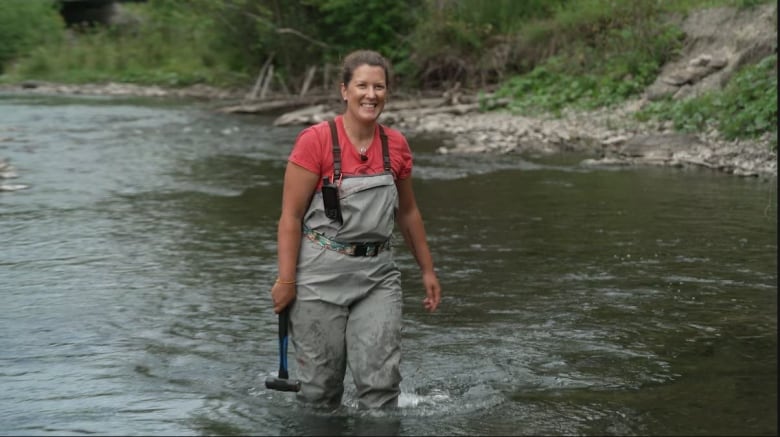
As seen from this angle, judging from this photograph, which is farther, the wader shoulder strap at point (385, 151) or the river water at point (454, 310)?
the river water at point (454, 310)

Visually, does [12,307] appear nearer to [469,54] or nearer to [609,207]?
[609,207]

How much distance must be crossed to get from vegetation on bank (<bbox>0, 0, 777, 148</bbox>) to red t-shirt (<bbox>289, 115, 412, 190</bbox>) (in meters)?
12.5

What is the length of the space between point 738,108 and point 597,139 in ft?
9.09

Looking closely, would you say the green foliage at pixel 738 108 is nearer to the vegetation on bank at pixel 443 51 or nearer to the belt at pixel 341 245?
the vegetation on bank at pixel 443 51

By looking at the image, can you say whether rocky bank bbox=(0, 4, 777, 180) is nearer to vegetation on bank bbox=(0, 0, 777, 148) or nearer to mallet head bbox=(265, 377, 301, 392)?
vegetation on bank bbox=(0, 0, 777, 148)

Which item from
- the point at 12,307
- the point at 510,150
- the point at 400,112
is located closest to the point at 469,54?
the point at 400,112

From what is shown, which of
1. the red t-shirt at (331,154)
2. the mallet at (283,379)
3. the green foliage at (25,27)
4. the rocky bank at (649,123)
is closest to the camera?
the red t-shirt at (331,154)

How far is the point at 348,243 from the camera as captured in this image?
500 centimetres

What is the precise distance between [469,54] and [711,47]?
9621mm

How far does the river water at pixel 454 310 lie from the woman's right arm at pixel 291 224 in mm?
691

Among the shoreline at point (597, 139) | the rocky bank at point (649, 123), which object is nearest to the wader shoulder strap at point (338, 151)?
the shoreline at point (597, 139)

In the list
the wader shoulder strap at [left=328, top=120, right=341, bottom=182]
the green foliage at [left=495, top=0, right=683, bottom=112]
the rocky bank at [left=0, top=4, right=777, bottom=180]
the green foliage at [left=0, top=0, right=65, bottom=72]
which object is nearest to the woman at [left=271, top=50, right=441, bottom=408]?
the wader shoulder strap at [left=328, top=120, right=341, bottom=182]

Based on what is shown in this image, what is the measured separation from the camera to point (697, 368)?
6254 mm

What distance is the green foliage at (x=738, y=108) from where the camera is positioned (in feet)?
54.0
